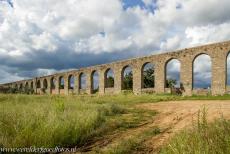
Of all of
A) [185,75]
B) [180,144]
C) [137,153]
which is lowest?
[137,153]

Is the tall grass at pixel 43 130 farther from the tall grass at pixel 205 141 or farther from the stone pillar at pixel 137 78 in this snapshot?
the stone pillar at pixel 137 78

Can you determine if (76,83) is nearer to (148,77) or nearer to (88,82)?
(88,82)

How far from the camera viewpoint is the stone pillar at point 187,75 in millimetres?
24125

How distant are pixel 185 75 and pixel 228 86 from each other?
3.83 m

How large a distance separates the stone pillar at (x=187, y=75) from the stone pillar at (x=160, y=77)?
1.96 metres

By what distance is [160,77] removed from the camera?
26.6 metres

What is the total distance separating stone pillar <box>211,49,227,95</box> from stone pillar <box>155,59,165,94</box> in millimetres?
4915

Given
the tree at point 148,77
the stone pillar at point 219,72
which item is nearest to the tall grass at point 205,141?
the stone pillar at point 219,72

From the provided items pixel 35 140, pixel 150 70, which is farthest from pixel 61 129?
pixel 150 70

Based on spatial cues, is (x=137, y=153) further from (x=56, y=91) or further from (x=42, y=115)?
(x=56, y=91)

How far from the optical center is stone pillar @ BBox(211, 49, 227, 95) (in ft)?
71.5

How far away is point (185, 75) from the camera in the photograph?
24.6 metres

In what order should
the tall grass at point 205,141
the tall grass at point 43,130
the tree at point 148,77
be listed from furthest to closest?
1. the tree at point 148,77
2. the tall grass at point 43,130
3. the tall grass at point 205,141

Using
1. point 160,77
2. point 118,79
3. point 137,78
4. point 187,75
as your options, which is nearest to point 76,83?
point 118,79
